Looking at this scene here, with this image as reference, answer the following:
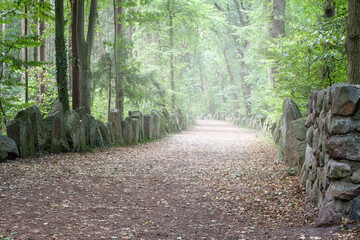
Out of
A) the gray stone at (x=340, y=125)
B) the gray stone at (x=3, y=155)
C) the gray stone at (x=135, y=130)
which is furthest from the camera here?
the gray stone at (x=135, y=130)

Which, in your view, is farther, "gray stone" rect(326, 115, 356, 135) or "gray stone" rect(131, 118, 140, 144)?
"gray stone" rect(131, 118, 140, 144)

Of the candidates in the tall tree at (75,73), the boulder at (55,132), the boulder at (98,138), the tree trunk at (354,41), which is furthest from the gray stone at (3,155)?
the tree trunk at (354,41)

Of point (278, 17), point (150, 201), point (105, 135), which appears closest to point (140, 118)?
point (105, 135)

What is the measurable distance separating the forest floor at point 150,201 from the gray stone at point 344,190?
35 cm

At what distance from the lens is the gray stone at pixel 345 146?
11.4 ft

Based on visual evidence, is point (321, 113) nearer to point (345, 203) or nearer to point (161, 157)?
point (345, 203)

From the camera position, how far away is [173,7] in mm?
20281

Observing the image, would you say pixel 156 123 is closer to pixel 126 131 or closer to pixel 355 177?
pixel 126 131

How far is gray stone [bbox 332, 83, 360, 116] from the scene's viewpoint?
3.53 meters

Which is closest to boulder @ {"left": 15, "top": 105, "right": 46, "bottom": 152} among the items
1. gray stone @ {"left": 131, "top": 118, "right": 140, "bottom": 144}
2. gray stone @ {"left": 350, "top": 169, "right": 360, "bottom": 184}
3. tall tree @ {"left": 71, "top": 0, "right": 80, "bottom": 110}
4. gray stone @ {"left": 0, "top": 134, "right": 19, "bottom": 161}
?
gray stone @ {"left": 0, "top": 134, "right": 19, "bottom": 161}

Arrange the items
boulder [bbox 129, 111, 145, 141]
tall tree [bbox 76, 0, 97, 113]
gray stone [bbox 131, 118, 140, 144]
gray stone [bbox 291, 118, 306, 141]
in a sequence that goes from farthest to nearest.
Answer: boulder [bbox 129, 111, 145, 141]
gray stone [bbox 131, 118, 140, 144]
tall tree [bbox 76, 0, 97, 113]
gray stone [bbox 291, 118, 306, 141]

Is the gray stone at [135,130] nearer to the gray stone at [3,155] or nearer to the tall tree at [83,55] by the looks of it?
the tall tree at [83,55]

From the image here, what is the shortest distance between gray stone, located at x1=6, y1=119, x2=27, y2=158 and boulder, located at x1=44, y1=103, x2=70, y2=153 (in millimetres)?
810

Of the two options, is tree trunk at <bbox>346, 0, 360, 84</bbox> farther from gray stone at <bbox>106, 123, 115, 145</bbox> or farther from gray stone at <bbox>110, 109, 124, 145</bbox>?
gray stone at <bbox>106, 123, 115, 145</bbox>
